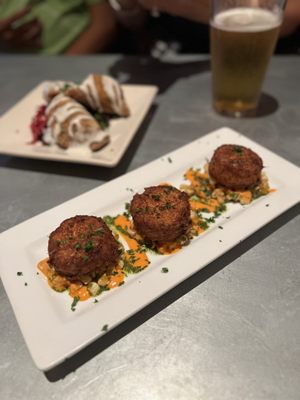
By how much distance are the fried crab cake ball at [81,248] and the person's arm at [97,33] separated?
96.5 inches

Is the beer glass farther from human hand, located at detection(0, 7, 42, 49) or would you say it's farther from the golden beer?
human hand, located at detection(0, 7, 42, 49)

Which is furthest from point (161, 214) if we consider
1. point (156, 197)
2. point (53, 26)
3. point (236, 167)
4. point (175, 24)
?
point (175, 24)

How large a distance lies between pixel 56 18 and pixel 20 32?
0.32 m

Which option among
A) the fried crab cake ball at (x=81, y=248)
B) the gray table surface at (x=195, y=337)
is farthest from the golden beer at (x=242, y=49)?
the fried crab cake ball at (x=81, y=248)

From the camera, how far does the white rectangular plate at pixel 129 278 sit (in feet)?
3.13

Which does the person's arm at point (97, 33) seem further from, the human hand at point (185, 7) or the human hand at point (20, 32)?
the human hand at point (185, 7)

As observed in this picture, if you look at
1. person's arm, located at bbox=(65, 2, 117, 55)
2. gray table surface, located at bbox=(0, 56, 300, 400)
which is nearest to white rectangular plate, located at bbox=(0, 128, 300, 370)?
gray table surface, located at bbox=(0, 56, 300, 400)

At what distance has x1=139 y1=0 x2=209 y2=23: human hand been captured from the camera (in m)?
2.53

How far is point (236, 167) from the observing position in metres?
1.38

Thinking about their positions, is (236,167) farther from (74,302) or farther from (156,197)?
(74,302)

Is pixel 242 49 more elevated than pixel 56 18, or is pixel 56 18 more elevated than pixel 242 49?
pixel 242 49

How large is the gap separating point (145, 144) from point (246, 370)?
47.9 inches

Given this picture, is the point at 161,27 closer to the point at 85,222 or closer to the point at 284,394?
the point at 85,222

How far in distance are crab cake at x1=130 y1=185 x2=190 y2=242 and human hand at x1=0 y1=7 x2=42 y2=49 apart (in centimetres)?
245
